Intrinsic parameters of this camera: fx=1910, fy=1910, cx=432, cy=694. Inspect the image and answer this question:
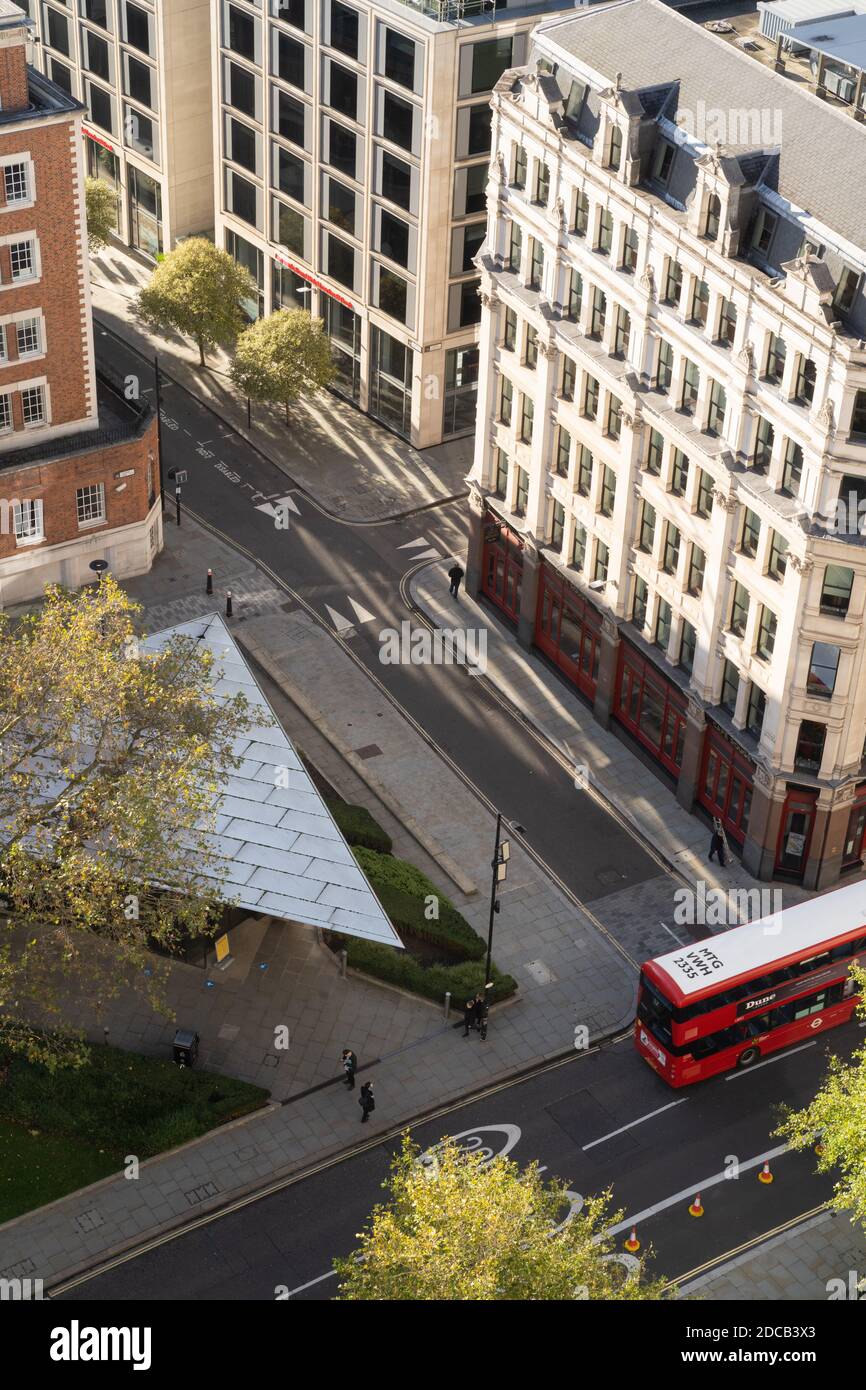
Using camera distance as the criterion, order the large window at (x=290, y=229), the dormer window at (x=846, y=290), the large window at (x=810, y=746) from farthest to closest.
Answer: the large window at (x=290, y=229) → the large window at (x=810, y=746) → the dormer window at (x=846, y=290)

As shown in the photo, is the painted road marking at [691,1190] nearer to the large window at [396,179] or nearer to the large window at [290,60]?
the large window at [396,179]

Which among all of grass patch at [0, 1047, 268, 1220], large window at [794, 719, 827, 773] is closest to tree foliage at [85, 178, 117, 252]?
large window at [794, 719, 827, 773]

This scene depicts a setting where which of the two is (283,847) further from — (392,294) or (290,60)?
(290,60)

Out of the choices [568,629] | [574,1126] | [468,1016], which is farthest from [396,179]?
[574,1126]

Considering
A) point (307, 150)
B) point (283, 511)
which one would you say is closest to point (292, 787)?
point (283, 511)

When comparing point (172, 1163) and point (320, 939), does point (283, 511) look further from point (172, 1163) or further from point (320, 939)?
point (172, 1163)

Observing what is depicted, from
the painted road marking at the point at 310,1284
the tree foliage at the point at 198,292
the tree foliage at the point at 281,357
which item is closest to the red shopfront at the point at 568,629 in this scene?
the tree foliage at the point at 281,357
